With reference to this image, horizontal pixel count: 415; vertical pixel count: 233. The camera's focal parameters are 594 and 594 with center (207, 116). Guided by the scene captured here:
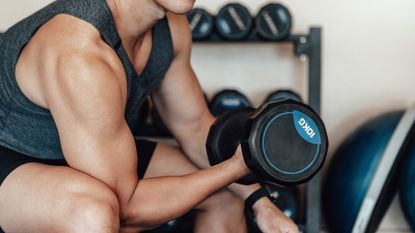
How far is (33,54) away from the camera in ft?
3.96

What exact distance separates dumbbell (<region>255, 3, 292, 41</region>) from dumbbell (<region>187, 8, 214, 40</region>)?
166 mm

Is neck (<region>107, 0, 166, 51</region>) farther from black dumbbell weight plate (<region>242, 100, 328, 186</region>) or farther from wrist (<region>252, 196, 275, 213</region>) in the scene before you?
wrist (<region>252, 196, 275, 213</region>)

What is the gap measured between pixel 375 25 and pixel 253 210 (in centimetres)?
122

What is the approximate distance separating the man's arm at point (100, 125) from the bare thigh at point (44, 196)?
0.11 ft

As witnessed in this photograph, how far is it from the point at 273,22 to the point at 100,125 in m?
1.08

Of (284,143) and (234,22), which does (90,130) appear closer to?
(284,143)

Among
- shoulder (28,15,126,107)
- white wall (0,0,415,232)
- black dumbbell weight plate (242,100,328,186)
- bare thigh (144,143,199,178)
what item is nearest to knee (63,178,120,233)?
shoulder (28,15,126,107)

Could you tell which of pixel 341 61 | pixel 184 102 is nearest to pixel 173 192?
pixel 184 102

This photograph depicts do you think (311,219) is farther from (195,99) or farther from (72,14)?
(72,14)

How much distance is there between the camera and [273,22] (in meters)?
2.05

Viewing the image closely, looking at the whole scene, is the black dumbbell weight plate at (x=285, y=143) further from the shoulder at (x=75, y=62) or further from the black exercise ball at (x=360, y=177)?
the black exercise ball at (x=360, y=177)

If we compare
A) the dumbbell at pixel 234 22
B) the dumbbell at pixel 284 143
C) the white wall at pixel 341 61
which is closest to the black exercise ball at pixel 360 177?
the white wall at pixel 341 61

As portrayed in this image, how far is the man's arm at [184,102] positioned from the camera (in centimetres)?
155

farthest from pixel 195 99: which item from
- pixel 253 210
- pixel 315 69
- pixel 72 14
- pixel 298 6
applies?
pixel 298 6
